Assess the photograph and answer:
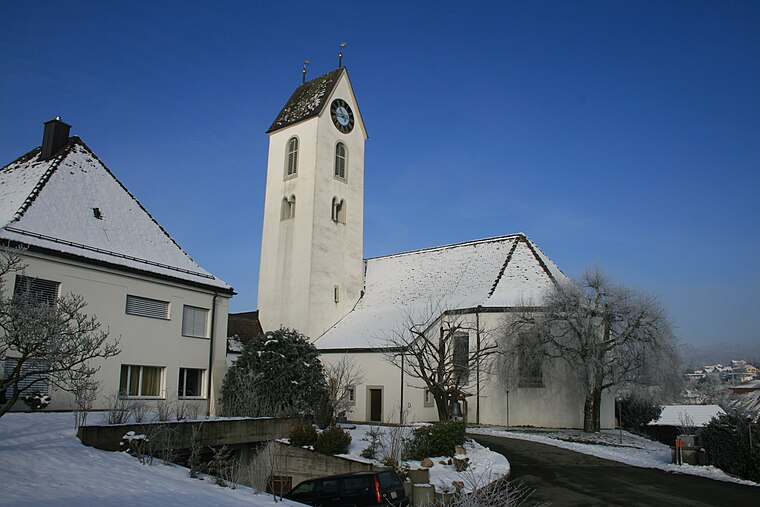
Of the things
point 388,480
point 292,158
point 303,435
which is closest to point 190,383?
point 303,435

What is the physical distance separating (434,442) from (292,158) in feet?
91.4

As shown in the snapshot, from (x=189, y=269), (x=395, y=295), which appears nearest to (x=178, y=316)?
(x=189, y=269)

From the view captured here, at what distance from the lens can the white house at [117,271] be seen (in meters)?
20.1

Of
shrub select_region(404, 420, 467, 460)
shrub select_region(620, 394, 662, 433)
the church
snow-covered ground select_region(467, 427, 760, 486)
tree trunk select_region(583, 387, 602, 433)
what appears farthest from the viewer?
shrub select_region(620, 394, 662, 433)

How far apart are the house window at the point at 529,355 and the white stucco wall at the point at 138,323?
1324cm

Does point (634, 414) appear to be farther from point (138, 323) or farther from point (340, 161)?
point (138, 323)

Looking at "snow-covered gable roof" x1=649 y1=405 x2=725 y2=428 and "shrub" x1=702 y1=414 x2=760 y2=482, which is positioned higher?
"shrub" x1=702 y1=414 x2=760 y2=482

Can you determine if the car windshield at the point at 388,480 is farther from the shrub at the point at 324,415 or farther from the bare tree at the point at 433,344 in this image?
the bare tree at the point at 433,344

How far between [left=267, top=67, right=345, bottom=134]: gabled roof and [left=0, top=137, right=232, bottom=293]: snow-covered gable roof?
59.3ft

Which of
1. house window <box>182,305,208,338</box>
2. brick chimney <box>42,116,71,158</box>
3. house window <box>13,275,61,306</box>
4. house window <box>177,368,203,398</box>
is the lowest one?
house window <box>177,368,203,398</box>

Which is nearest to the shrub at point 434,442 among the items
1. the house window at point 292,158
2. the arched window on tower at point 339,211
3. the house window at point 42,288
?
the house window at point 42,288

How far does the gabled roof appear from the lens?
136 feet

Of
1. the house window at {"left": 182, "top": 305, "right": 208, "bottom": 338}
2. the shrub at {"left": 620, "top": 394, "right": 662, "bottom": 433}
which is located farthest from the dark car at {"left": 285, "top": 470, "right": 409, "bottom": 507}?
the shrub at {"left": 620, "top": 394, "right": 662, "bottom": 433}

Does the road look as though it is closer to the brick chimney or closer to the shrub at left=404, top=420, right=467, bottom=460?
the shrub at left=404, top=420, right=467, bottom=460
